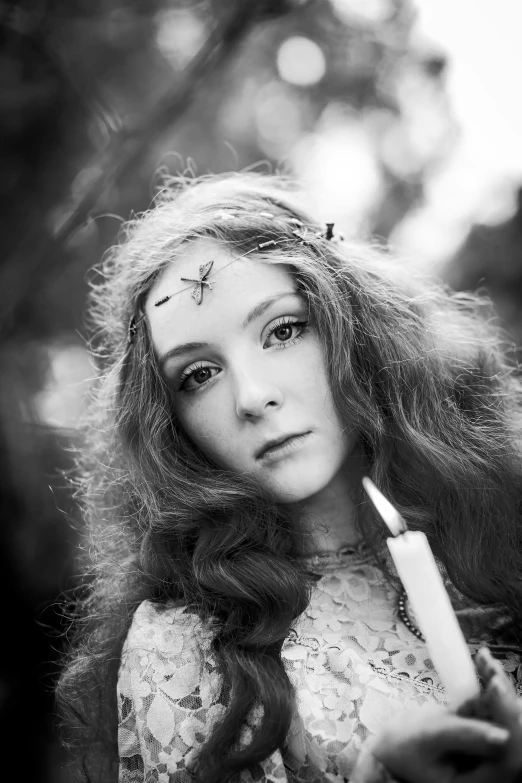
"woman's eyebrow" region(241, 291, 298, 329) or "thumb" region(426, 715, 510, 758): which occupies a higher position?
"woman's eyebrow" region(241, 291, 298, 329)

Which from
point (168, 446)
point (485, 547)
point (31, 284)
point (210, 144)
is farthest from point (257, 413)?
point (210, 144)

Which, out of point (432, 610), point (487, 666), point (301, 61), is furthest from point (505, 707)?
point (301, 61)

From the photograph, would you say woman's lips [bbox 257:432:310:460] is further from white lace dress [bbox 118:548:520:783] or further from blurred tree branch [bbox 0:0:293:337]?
blurred tree branch [bbox 0:0:293:337]

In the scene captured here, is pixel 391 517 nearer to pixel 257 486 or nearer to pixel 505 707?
pixel 505 707

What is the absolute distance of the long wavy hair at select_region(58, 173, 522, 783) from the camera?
4.96 feet

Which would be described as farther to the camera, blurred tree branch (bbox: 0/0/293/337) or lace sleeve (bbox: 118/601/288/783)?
blurred tree branch (bbox: 0/0/293/337)

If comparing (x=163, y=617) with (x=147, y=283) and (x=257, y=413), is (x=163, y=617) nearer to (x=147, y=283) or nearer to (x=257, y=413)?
(x=257, y=413)

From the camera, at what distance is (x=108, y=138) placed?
2.25 m

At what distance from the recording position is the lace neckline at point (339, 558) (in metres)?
1.69

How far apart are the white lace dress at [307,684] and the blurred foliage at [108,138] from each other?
0.82 m

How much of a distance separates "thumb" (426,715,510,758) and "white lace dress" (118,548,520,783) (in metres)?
0.53

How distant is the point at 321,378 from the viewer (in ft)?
5.24

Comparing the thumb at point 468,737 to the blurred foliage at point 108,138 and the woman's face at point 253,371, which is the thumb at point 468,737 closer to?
the woman's face at point 253,371

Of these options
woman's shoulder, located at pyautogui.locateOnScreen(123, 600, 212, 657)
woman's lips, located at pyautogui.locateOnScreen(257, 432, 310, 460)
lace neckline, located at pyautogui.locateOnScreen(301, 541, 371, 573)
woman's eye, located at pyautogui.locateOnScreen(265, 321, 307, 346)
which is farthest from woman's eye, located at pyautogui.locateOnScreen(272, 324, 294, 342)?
woman's shoulder, located at pyautogui.locateOnScreen(123, 600, 212, 657)
